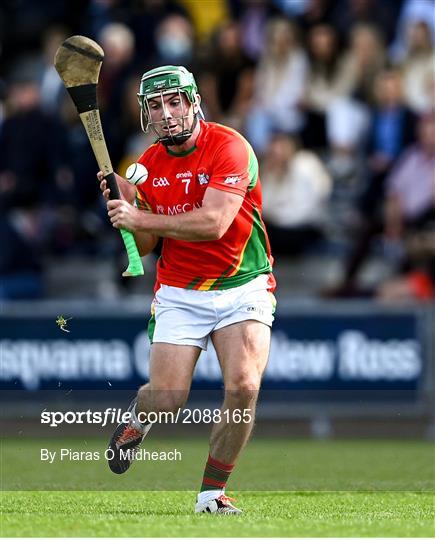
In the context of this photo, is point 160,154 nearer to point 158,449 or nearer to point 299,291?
point 158,449

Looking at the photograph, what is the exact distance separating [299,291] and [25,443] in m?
3.96

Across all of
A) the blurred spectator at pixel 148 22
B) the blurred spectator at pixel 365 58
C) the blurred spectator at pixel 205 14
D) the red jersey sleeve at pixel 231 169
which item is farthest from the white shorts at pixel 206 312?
the blurred spectator at pixel 205 14

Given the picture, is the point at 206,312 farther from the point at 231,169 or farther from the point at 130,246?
the point at 231,169

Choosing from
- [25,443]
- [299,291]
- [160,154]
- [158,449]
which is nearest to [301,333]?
[299,291]

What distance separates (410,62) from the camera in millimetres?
15297

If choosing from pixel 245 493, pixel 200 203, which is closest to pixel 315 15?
pixel 245 493

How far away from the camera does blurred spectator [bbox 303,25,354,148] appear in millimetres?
15602

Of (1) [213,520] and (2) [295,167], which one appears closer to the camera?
(1) [213,520]

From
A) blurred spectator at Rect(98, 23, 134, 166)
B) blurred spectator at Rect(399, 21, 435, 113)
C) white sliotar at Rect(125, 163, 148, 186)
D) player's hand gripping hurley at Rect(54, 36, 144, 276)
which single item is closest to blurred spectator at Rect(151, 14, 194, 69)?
blurred spectator at Rect(98, 23, 134, 166)

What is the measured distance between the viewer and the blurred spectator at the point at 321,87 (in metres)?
15.6

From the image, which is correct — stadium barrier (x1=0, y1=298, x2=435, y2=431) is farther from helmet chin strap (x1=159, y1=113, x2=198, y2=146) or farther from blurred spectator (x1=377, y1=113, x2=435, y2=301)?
helmet chin strap (x1=159, y1=113, x2=198, y2=146)

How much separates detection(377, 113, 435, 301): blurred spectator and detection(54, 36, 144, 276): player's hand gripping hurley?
6.73 m

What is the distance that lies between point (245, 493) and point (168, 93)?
2.72 m

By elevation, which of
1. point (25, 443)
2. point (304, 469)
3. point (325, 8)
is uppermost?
point (325, 8)
